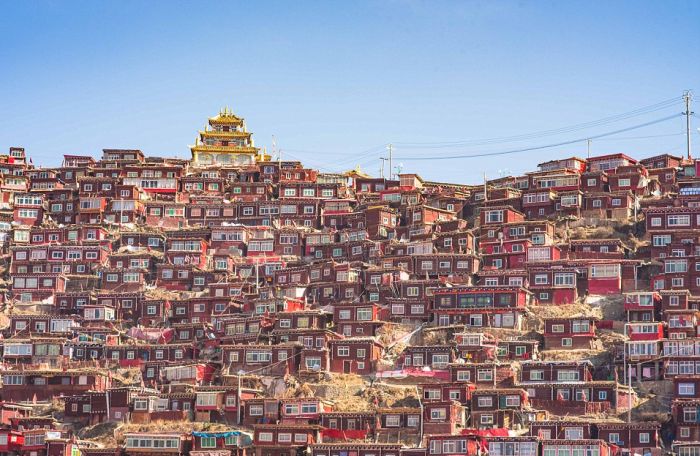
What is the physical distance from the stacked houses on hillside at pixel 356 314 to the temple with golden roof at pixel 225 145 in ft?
66.8

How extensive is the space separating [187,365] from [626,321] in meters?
29.6

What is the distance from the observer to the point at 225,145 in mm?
163500

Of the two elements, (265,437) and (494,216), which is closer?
(265,437)

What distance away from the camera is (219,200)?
136375mm

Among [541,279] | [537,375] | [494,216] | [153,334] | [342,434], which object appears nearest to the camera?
[342,434]

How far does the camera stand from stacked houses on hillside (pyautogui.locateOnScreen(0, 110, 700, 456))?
8762 cm

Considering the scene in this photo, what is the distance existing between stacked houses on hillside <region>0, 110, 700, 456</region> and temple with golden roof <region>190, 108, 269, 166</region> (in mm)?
20357

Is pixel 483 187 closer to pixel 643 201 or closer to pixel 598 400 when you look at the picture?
pixel 643 201

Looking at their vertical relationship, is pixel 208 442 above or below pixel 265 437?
below

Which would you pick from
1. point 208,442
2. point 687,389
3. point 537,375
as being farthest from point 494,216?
point 208,442

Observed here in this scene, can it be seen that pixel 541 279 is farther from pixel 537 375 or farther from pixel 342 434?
pixel 342 434

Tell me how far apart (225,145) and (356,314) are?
64.2 meters

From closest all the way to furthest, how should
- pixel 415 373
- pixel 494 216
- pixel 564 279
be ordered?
pixel 415 373
pixel 564 279
pixel 494 216

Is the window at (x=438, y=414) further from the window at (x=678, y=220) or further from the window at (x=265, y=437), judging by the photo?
the window at (x=678, y=220)
